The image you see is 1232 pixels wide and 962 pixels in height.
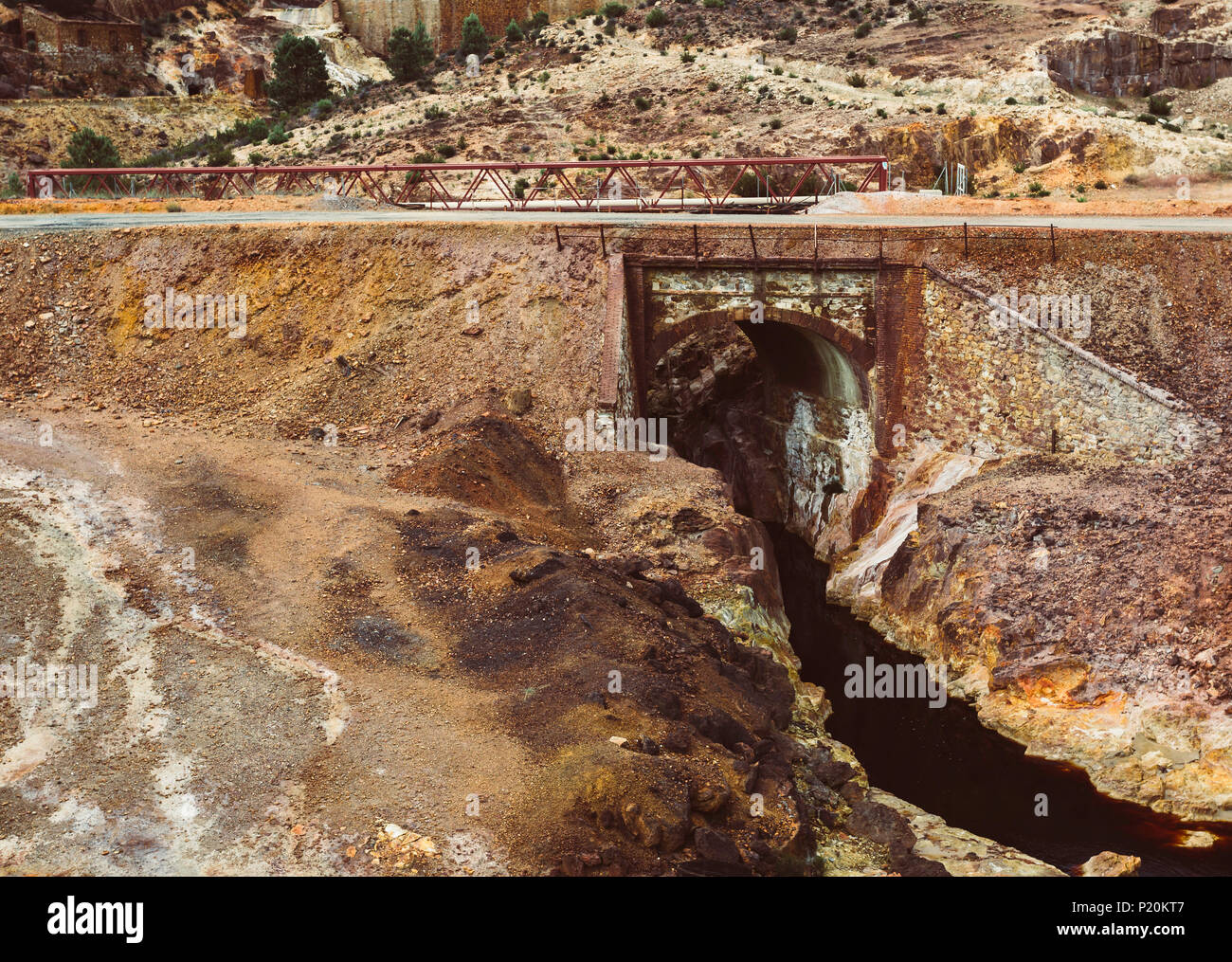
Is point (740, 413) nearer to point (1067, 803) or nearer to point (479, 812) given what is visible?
point (1067, 803)

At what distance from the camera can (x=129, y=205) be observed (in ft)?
118

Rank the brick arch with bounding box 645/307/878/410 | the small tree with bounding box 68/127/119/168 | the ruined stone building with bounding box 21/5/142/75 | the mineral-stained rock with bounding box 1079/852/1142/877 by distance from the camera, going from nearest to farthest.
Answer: the mineral-stained rock with bounding box 1079/852/1142/877 < the brick arch with bounding box 645/307/878/410 < the small tree with bounding box 68/127/119/168 < the ruined stone building with bounding box 21/5/142/75

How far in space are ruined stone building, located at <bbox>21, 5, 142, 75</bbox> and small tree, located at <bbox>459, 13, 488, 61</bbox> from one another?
74.2 ft

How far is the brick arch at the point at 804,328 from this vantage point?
29938 mm

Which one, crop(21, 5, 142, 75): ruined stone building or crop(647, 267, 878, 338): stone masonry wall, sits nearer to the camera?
crop(647, 267, 878, 338): stone masonry wall

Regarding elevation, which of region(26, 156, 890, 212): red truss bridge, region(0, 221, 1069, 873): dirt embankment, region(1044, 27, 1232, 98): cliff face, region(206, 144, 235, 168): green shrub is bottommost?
region(0, 221, 1069, 873): dirt embankment

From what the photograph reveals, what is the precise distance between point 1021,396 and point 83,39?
6745 cm

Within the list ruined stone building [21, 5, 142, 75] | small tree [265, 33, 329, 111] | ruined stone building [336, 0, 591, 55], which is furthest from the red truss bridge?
ruined stone building [336, 0, 591, 55]

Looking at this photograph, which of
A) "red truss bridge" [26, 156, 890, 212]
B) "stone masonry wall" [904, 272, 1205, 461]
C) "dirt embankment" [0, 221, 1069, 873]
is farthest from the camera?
"red truss bridge" [26, 156, 890, 212]

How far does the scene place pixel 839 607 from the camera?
2884cm

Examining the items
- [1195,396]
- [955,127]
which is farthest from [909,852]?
[955,127]

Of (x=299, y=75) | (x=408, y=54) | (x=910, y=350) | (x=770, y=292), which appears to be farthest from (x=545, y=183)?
(x=299, y=75)

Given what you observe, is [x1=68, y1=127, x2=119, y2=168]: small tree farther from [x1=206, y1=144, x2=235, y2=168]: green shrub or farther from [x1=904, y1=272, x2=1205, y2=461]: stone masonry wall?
[x1=904, y1=272, x2=1205, y2=461]: stone masonry wall

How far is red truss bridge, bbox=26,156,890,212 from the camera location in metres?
35.3
